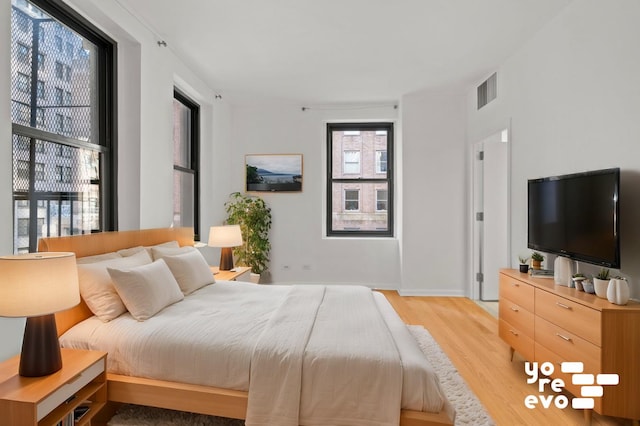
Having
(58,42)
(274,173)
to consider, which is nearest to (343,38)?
(58,42)

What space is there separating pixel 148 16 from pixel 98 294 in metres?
2.30

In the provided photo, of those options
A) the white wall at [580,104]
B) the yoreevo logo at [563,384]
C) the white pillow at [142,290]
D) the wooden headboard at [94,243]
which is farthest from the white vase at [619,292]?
the wooden headboard at [94,243]

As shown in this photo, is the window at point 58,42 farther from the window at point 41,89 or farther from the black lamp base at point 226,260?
the black lamp base at point 226,260

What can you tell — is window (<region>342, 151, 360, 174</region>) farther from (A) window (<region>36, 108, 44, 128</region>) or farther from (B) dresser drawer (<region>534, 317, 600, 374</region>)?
(A) window (<region>36, 108, 44, 128</region>)

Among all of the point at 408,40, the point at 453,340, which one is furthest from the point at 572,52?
the point at 453,340

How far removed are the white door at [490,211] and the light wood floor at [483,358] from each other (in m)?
0.49

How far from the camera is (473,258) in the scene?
14.7 feet

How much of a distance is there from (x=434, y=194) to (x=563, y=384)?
295cm

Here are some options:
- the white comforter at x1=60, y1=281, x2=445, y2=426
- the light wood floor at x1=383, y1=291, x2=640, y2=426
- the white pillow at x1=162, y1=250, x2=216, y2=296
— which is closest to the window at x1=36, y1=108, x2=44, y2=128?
the white pillow at x1=162, y1=250, x2=216, y2=296

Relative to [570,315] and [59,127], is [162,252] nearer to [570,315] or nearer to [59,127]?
[59,127]

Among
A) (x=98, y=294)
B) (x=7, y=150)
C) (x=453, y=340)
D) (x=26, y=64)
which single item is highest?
(x=26, y=64)

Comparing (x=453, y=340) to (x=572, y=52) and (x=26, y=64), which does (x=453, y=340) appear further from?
(x=26, y=64)

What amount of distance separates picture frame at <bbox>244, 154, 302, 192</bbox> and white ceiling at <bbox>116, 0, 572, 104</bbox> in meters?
Answer: 1.11

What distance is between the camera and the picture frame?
518cm
